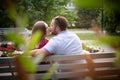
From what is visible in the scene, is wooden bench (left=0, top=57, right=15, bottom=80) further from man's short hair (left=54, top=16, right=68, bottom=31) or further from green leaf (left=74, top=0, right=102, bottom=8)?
green leaf (left=74, top=0, right=102, bottom=8)

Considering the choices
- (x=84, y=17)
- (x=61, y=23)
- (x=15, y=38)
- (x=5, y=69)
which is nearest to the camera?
(x=15, y=38)

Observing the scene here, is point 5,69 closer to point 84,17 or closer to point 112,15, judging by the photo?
point 84,17

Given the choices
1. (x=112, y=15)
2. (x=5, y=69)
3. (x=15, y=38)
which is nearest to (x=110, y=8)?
(x=112, y=15)

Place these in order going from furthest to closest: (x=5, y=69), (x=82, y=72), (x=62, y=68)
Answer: (x=5, y=69)
(x=62, y=68)
(x=82, y=72)

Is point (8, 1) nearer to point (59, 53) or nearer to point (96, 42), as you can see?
point (96, 42)

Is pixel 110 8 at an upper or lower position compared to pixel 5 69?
upper

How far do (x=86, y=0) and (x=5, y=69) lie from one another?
2.53m

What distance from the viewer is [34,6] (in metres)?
21.5

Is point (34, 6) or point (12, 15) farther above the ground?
point (12, 15)

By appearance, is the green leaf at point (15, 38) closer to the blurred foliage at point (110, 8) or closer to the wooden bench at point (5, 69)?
the blurred foliage at point (110, 8)

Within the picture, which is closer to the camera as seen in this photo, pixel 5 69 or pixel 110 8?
pixel 110 8

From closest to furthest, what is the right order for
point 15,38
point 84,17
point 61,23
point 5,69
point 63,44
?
1. point 15,38
2. point 84,17
3. point 5,69
4. point 63,44
5. point 61,23

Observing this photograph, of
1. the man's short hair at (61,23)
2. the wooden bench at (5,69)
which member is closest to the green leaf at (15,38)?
the wooden bench at (5,69)

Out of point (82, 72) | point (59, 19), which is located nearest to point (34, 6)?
point (59, 19)
